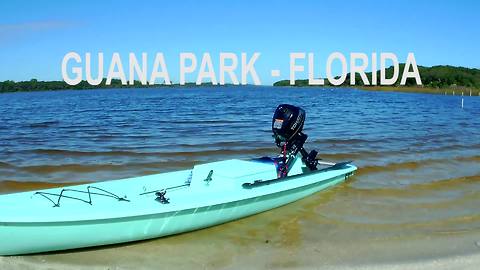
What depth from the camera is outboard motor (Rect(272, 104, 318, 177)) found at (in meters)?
8.09

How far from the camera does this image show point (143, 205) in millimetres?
6000

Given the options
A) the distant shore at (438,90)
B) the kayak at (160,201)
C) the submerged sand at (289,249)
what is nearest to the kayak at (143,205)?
the kayak at (160,201)

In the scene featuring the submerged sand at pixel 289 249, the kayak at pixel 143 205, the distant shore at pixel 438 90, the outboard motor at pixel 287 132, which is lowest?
the submerged sand at pixel 289 249

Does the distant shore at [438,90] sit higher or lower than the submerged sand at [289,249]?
higher

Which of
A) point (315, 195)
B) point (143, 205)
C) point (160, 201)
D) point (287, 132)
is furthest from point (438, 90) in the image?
point (143, 205)

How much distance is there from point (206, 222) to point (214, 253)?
696mm

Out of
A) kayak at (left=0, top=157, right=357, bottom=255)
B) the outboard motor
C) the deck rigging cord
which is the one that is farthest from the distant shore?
the deck rigging cord

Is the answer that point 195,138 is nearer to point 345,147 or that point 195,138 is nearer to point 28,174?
point 345,147

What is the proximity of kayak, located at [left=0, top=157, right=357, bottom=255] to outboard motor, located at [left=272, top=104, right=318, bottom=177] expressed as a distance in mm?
277

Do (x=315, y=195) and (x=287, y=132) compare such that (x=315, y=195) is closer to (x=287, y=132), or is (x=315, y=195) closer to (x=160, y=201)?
(x=287, y=132)

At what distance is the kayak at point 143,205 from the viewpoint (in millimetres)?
5324

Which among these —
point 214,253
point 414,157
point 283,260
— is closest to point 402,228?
point 283,260

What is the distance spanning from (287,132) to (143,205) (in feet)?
10.1

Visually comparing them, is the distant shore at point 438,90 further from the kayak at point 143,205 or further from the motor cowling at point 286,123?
the kayak at point 143,205
